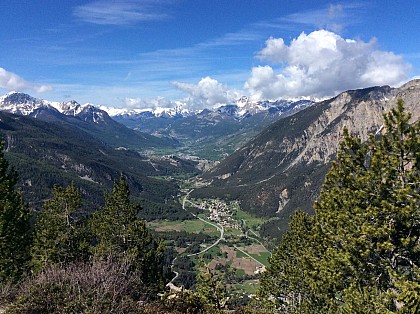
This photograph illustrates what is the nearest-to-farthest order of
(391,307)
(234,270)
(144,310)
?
(391,307)
(144,310)
(234,270)

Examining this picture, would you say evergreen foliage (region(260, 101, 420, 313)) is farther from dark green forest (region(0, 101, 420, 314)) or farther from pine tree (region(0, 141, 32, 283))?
pine tree (region(0, 141, 32, 283))

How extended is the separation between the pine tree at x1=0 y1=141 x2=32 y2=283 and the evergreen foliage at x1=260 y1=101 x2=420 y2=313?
31.0 metres

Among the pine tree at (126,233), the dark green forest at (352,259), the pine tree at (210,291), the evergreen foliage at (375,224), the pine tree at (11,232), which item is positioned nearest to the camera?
the evergreen foliage at (375,224)

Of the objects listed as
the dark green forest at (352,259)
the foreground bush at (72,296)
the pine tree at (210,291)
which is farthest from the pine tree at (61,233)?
the pine tree at (210,291)

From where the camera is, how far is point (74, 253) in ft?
138

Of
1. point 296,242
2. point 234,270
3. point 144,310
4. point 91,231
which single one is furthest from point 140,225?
point 234,270

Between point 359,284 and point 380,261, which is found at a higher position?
point 380,261

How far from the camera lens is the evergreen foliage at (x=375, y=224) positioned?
20469 millimetres

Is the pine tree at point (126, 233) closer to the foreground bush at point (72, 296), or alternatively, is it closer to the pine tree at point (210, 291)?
the pine tree at point (210, 291)

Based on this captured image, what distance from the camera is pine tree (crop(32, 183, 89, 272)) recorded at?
41.2 metres

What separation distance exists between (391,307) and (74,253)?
3374 cm

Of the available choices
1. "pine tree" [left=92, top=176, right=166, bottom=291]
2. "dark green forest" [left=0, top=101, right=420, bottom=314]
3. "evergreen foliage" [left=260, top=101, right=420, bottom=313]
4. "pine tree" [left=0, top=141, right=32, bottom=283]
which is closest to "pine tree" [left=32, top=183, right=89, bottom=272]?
"pine tree" [left=0, top=141, right=32, bottom=283]

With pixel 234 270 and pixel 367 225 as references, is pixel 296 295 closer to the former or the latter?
pixel 367 225

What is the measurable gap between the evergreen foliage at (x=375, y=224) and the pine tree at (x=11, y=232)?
31014 millimetres
